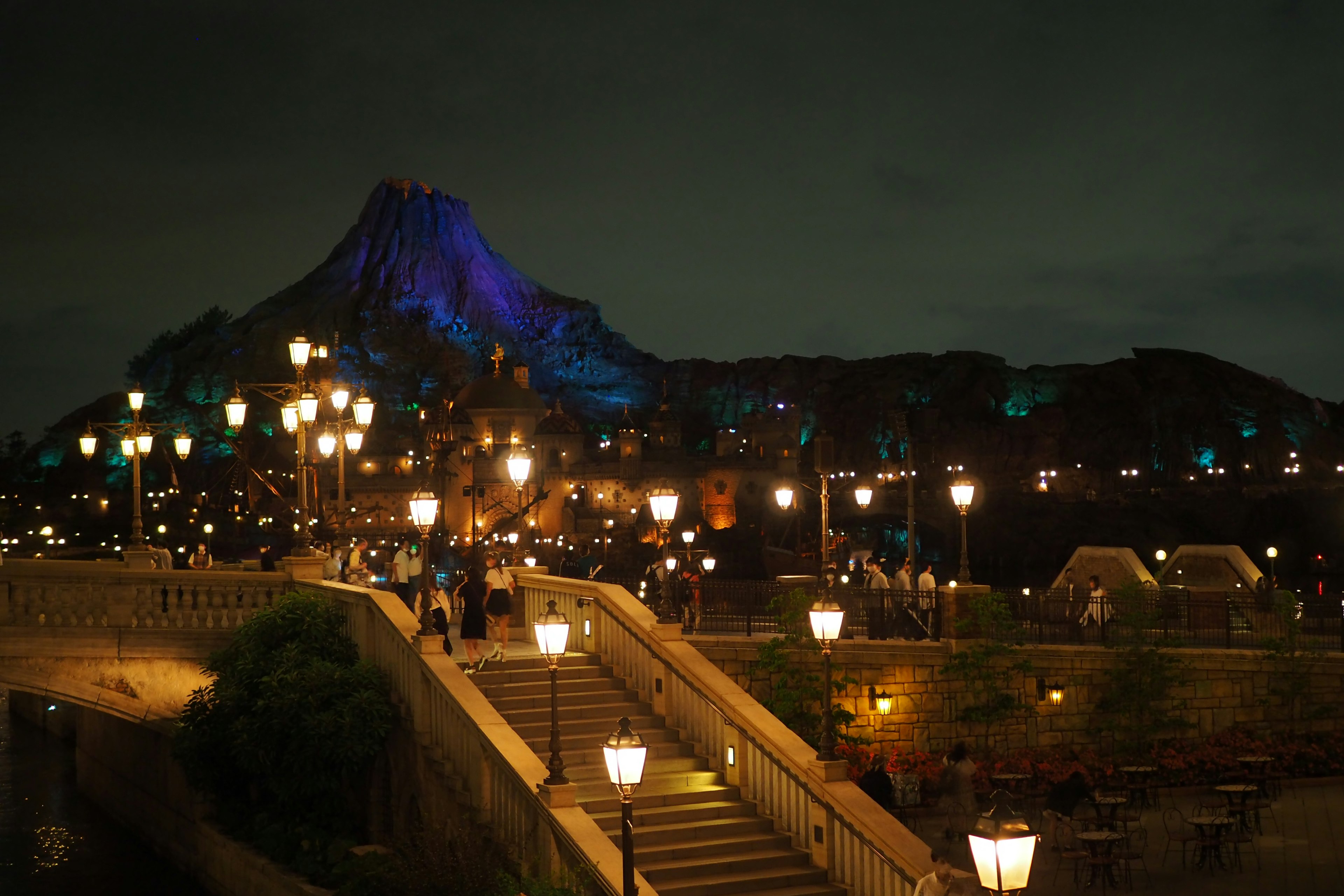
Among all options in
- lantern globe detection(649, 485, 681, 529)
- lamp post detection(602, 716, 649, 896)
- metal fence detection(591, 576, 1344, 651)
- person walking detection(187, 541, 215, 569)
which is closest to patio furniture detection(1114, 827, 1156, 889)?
metal fence detection(591, 576, 1344, 651)

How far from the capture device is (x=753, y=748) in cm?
1417

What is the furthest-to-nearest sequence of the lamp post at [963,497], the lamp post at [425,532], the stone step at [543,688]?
the lamp post at [963,497]
the stone step at [543,688]
the lamp post at [425,532]

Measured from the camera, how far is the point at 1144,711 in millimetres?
19578

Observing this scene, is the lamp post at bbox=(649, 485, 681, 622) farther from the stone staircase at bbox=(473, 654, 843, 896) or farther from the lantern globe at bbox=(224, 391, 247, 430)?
the lantern globe at bbox=(224, 391, 247, 430)

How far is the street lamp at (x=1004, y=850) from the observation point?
733cm

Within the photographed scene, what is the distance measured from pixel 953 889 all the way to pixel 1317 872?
6.99m

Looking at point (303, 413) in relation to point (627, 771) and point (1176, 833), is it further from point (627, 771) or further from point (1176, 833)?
point (1176, 833)

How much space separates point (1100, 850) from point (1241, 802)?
2.74 meters

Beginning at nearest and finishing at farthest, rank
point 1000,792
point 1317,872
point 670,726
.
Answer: point 1000,792
point 1317,872
point 670,726

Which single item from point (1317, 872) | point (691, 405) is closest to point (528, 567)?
point (1317, 872)

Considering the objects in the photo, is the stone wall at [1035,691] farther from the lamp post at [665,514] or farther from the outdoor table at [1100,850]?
the outdoor table at [1100,850]

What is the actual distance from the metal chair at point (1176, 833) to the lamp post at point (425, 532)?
878 cm

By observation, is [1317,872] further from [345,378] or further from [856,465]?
[345,378]

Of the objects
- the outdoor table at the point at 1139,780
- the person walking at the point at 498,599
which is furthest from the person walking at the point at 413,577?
the outdoor table at the point at 1139,780
